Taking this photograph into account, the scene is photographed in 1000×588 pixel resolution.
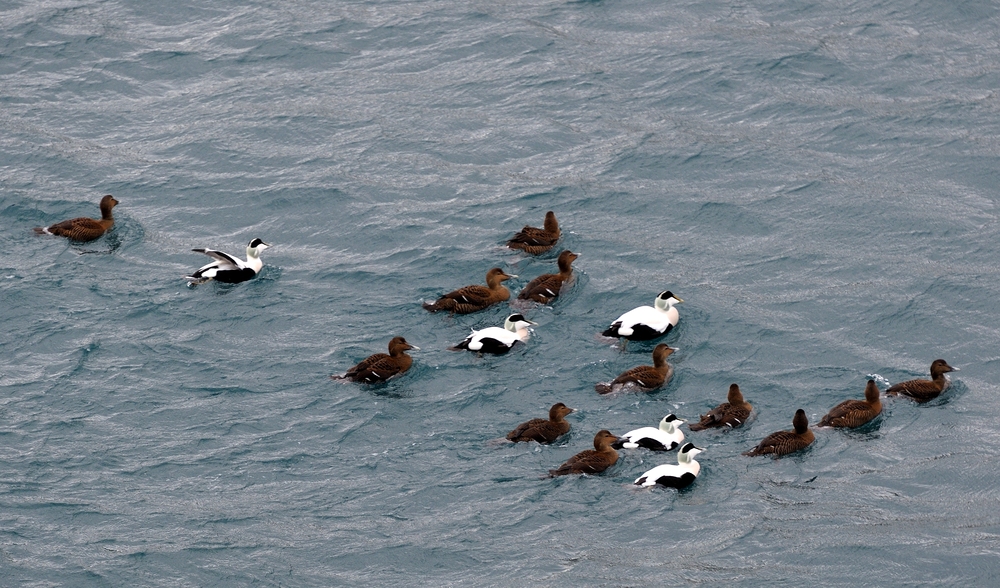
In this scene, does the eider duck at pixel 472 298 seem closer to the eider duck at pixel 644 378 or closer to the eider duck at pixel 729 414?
the eider duck at pixel 644 378

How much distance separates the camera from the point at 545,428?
55.6 ft

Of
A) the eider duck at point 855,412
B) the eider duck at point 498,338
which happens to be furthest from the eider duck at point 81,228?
the eider duck at point 855,412

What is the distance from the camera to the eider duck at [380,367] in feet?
59.3

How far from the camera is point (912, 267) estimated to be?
69.1 ft

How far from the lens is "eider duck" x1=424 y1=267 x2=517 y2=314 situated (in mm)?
19859

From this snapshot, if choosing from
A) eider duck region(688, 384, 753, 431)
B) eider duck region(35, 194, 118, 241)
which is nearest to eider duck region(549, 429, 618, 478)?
eider duck region(688, 384, 753, 431)

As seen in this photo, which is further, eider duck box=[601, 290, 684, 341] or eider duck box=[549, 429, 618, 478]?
eider duck box=[601, 290, 684, 341]

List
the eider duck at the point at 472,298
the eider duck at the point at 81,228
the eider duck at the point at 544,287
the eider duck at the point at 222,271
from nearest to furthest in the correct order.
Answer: the eider duck at the point at 472,298 < the eider duck at the point at 544,287 < the eider duck at the point at 222,271 < the eider duck at the point at 81,228

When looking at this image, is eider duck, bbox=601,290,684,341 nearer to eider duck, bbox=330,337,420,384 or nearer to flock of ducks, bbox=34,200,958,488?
flock of ducks, bbox=34,200,958,488

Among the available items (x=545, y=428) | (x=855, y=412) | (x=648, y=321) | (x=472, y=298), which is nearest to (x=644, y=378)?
(x=648, y=321)

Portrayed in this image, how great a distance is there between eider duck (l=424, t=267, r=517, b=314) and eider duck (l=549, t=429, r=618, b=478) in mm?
3917

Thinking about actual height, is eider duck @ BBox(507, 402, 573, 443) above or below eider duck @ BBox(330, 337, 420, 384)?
below

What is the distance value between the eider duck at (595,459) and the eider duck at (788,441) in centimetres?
171

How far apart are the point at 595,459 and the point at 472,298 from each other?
13.9ft
